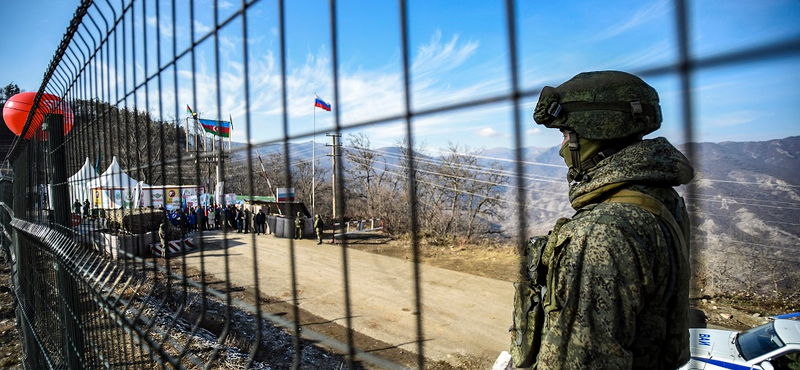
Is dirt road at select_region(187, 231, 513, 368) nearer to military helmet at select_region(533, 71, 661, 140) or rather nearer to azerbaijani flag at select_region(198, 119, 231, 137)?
azerbaijani flag at select_region(198, 119, 231, 137)

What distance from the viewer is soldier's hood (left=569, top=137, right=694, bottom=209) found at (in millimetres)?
923

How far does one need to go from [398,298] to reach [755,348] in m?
6.97

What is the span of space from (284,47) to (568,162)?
845 mm

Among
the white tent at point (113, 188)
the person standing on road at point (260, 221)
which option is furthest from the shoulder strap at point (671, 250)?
the person standing on road at point (260, 221)

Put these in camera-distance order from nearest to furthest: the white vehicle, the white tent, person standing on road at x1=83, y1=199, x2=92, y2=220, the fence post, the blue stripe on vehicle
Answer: the white tent, the fence post, person standing on road at x1=83, y1=199, x2=92, y2=220, the white vehicle, the blue stripe on vehicle

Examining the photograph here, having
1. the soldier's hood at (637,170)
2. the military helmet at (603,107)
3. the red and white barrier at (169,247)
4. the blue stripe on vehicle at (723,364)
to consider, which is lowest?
the blue stripe on vehicle at (723,364)

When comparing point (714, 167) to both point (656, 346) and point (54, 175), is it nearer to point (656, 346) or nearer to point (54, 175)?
point (656, 346)

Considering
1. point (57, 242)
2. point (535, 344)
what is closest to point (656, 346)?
point (535, 344)

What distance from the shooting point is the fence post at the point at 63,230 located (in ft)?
8.41

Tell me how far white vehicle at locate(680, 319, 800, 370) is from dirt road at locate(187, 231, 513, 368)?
290cm

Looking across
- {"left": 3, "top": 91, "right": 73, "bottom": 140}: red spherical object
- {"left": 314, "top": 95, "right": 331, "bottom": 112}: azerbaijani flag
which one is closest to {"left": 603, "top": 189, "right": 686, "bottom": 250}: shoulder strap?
{"left": 314, "top": 95, "right": 331, "bottom": 112}: azerbaijani flag

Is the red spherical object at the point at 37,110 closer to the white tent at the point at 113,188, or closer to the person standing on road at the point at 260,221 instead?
the white tent at the point at 113,188

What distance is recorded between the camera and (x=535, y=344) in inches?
45.3

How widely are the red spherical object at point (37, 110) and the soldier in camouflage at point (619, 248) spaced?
149 inches
